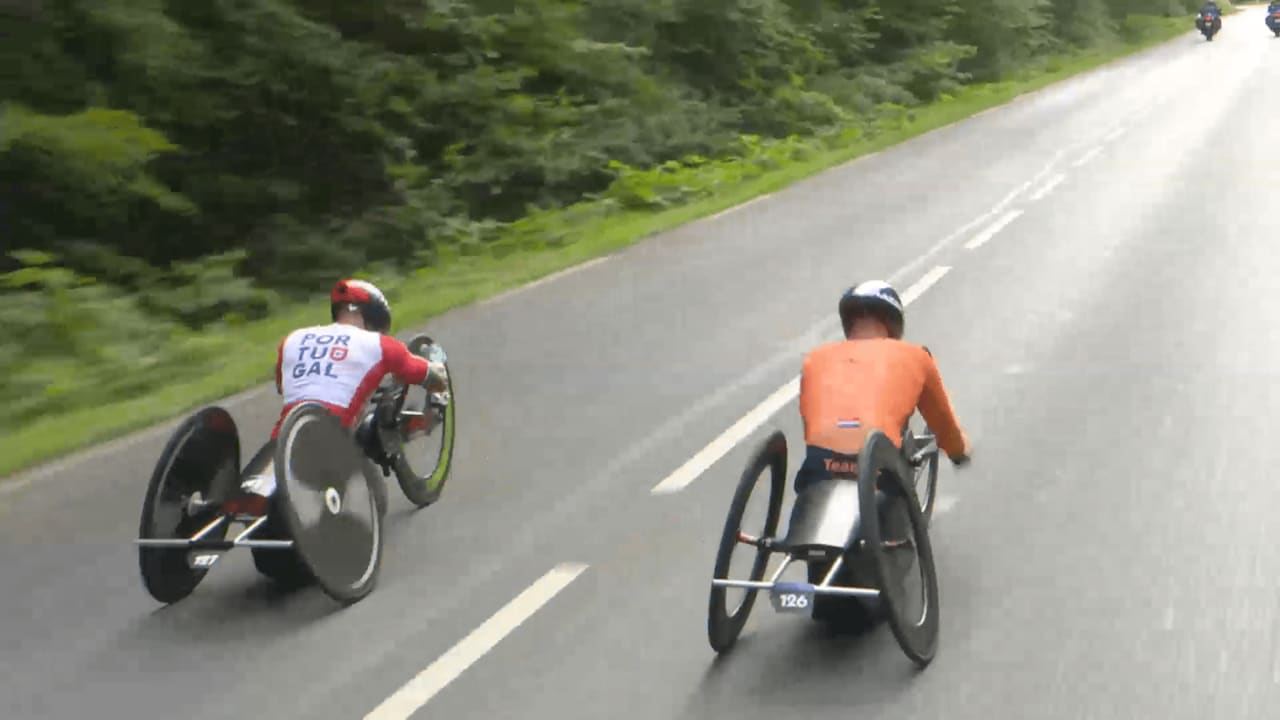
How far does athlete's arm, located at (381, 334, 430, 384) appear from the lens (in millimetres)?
7645

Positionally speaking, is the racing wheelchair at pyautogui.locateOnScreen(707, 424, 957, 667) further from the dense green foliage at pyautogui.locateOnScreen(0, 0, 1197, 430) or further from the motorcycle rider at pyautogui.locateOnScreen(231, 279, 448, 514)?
the dense green foliage at pyautogui.locateOnScreen(0, 0, 1197, 430)

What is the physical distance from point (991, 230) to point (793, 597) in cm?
1271

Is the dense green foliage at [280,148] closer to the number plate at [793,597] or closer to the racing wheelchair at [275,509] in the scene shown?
the racing wheelchair at [275,509]

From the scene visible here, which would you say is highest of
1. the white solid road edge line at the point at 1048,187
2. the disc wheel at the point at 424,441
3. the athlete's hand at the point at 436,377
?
the athlete's hand at the point at 436,377

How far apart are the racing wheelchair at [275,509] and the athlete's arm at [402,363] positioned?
521mm

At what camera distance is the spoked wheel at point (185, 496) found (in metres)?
6.94

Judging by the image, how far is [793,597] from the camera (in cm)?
576

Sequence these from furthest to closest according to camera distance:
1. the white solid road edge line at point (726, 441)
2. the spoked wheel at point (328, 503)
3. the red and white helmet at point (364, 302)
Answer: the white solid road edge line at point (726, 441) < the red and white helmet at point (364, 302) < the spoked wheel at point (328, 503)

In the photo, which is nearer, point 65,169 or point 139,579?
point 139,579

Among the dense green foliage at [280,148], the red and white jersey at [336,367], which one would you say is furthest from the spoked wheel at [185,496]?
the dense green foliage at [280,148]

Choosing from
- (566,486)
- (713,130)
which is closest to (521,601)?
(566,486)

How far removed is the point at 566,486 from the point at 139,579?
233cm

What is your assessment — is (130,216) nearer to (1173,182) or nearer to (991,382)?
(991,382)

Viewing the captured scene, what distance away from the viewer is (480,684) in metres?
6.07
